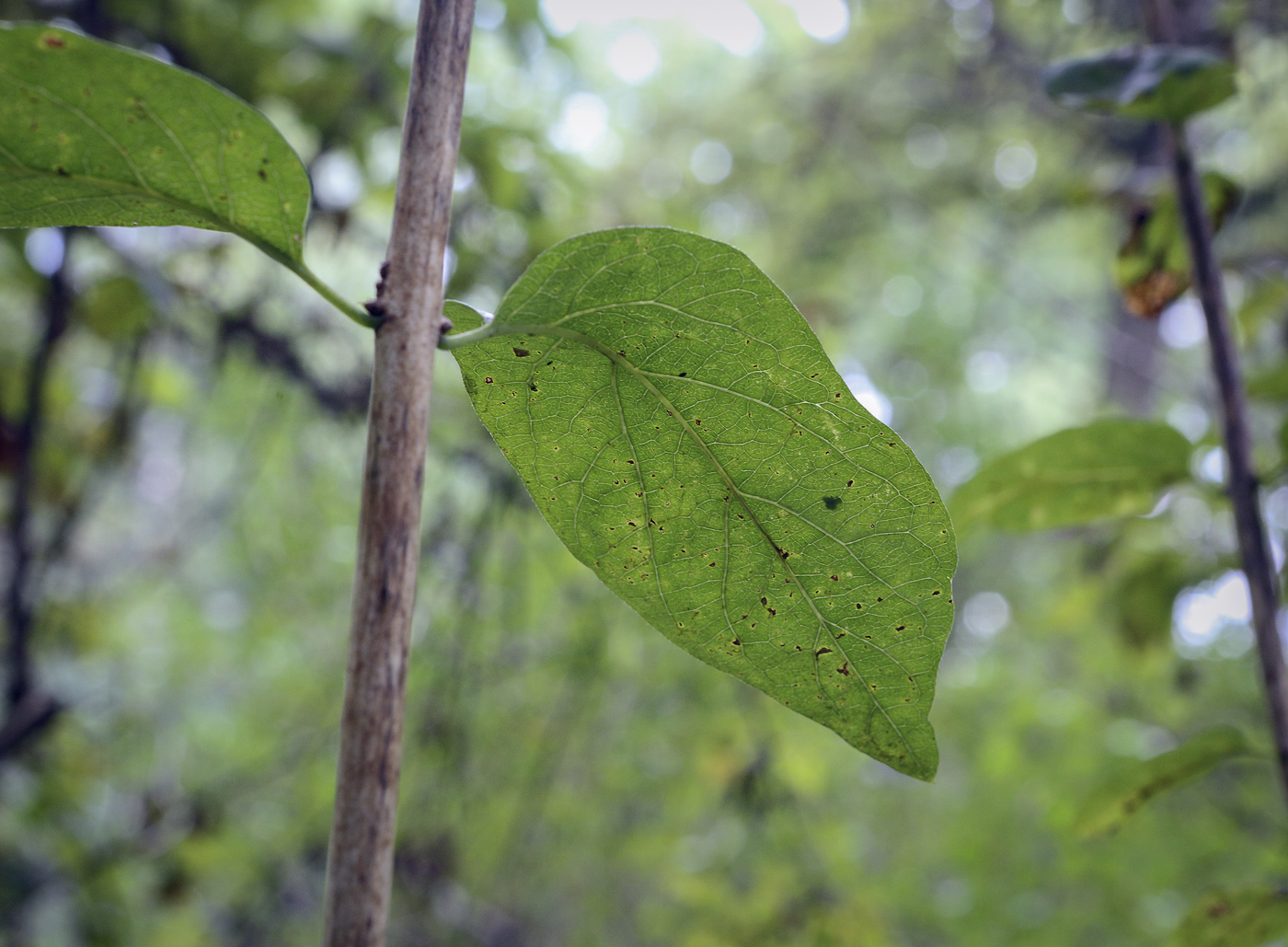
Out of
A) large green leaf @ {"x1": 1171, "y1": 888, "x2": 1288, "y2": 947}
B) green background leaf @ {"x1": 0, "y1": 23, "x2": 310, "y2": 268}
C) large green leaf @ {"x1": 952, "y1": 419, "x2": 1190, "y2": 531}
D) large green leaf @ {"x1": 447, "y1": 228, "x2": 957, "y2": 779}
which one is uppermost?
large green leaf @ {"x1": 952, "y1": 419, "x2": 1190, "y2": 531}

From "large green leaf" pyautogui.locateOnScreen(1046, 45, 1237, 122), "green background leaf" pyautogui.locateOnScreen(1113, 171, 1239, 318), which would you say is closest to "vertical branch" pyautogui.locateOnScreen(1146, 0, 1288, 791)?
"large green leaf" pyautogui.locateOnScreen(1046, 45, 1237, 122)

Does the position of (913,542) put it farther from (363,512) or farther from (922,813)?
(922,813)

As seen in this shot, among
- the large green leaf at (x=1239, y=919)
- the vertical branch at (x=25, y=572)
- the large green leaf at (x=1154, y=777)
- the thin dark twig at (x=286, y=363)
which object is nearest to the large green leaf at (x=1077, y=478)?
the large green leaf at (x=1154, y=777)

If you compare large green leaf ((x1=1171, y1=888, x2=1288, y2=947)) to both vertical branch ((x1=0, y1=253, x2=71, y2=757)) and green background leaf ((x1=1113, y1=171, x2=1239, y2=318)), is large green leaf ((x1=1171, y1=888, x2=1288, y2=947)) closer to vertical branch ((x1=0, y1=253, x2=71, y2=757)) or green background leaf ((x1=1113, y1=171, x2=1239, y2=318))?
green background leaf ((x1=1113, y1=171, x2=1239, y2=318))

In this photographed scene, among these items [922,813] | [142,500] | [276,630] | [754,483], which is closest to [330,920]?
[754,483]

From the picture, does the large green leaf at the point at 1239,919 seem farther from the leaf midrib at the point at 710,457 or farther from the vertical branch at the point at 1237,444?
the leaf midrib at the point at 710,457

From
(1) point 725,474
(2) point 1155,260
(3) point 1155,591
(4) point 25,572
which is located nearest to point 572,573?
(4) point 25,572
